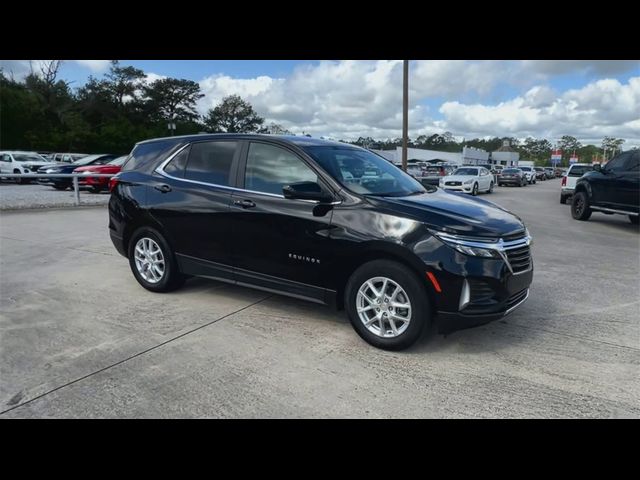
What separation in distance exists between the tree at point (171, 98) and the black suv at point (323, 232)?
7433cm

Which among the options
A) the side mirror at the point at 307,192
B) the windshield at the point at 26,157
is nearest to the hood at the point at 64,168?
the windshield at the point at 26,157

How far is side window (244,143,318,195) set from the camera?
14.1 ft

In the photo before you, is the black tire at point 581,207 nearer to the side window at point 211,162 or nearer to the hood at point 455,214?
the hood at point 455,214

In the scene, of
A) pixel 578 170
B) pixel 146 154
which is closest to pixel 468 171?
pixel 578 170

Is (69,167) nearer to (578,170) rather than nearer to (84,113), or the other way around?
(578,170)

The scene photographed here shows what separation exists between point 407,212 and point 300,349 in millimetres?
1494

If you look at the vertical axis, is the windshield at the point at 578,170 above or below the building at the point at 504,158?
below

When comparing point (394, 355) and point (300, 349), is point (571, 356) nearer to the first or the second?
Result: point (394, 355)

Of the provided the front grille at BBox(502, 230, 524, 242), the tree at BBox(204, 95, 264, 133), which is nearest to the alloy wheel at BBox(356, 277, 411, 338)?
the front grille at BBox(502, 230, 524, 242)

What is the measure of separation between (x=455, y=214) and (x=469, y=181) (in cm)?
1972

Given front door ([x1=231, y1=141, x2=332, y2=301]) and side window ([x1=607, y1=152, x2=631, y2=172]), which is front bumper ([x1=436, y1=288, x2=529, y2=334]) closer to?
front door ([x1=231, y1=141, x2=332, y2=301])

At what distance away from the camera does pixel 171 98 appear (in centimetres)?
7838

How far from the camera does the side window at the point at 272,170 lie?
4289mm
